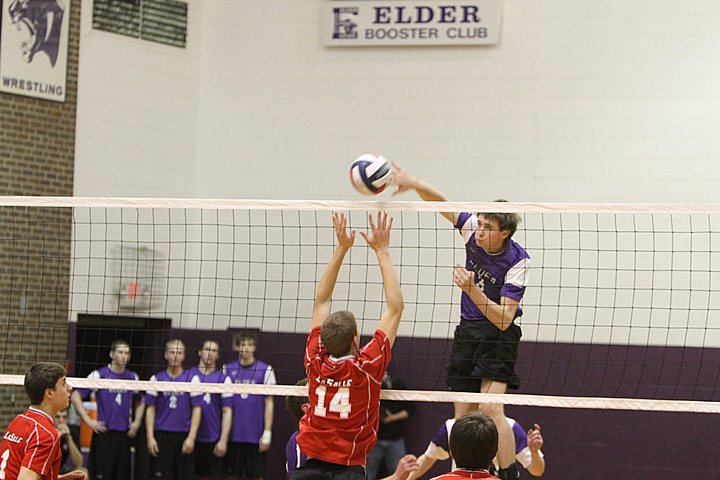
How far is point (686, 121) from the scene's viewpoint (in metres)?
13.6

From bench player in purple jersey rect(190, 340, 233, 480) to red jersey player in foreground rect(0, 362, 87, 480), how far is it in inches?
243

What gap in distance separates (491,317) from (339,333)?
1.46 meters

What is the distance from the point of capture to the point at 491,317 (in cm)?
757

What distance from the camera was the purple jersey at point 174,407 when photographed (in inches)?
523

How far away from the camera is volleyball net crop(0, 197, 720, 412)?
516 inches

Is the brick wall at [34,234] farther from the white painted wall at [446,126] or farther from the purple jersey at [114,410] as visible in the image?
the purple jersey at [114,410]

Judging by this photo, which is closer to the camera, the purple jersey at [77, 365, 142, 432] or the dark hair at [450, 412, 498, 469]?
the dark hair at [450, 412, 498, 469]

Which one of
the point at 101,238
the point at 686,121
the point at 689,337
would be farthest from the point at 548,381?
the point at 101,238

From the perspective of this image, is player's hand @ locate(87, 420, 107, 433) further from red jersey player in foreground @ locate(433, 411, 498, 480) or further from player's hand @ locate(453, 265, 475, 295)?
red jersey player in foreground @ locate(433, 411, 498, 480)

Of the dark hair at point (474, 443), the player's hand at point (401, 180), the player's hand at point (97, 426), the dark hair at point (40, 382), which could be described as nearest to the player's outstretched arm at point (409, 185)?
the player's hand at point (401, 180)

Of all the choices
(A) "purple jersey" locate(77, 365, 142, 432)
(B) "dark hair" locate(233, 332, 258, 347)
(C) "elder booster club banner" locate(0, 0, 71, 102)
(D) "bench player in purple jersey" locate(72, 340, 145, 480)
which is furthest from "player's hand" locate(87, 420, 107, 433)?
(C) "elder booster club banner" locate(0, 0, 71, 102)

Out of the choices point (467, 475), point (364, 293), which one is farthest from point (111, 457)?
point (467, 475)

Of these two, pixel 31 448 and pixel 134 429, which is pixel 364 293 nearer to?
pixel 134 429

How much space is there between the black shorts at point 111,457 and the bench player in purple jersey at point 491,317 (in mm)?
6827
